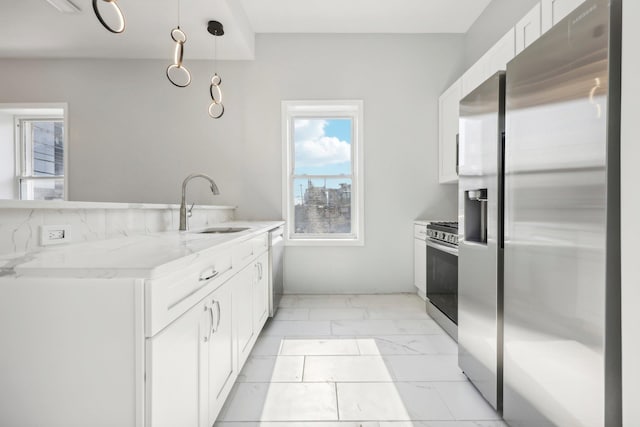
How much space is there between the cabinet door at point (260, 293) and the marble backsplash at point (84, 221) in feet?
2.39

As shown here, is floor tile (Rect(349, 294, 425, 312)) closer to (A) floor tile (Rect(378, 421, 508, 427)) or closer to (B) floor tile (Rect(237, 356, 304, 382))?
(B) floor tile (Rect(237, 356, 304, 382))

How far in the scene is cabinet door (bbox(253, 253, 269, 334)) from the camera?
221 centimetres

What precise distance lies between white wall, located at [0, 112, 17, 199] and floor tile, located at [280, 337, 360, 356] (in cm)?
405

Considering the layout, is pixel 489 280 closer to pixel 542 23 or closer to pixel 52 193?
pixel 542 23

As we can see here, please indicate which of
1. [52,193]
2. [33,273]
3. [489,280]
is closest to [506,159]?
[489,280]

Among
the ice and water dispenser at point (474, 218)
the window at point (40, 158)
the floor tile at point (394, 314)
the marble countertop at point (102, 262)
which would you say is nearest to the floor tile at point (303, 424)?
the marble countertop at point (102, 262)

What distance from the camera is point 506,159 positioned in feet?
4.72

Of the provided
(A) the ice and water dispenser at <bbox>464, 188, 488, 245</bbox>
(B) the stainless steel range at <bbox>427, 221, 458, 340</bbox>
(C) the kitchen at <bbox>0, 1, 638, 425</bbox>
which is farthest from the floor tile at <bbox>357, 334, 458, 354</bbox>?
(C) the kitchen at <bbox>0, 1, 638, 425</bbox>

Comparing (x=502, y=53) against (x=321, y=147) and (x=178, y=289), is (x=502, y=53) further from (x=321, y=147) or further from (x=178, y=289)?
(x=178, y=289)

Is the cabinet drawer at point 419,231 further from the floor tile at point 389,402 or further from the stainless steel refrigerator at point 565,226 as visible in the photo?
the stainless steel refrigerator at point 565,226

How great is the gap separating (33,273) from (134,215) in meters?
1.17

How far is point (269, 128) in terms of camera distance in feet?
12.0

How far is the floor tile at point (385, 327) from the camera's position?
2.59 metres

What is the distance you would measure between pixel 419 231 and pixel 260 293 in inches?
74.8
